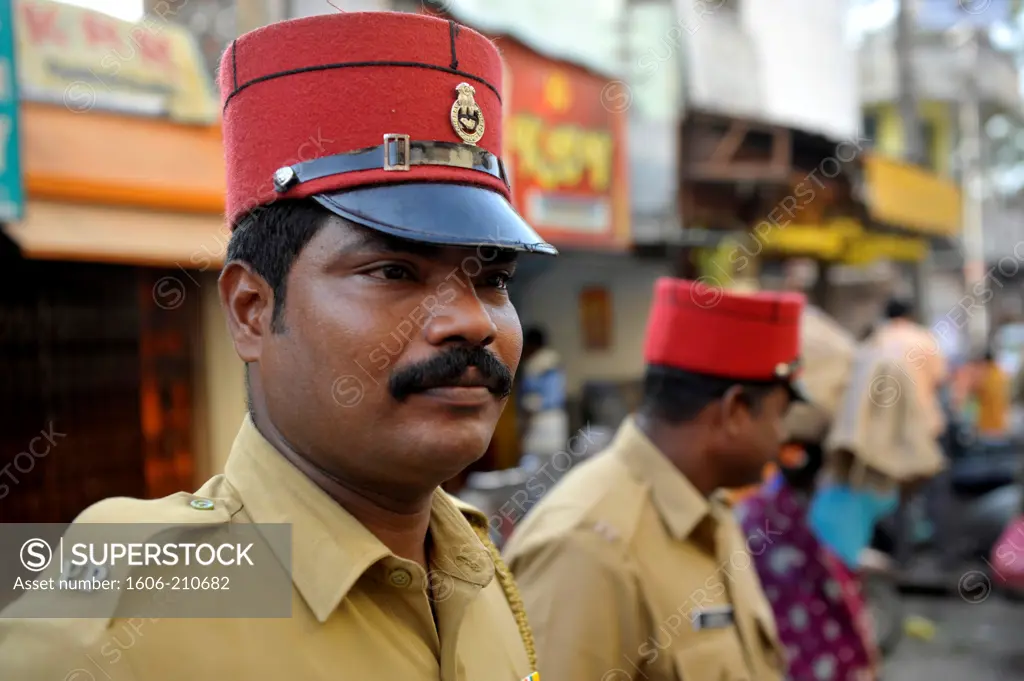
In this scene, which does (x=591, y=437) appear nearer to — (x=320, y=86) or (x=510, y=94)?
(x=510, y=94)

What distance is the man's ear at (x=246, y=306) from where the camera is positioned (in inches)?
Answer: 54.3

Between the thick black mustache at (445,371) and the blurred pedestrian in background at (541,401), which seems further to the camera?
the blurred pedestrian in background at (541,401)

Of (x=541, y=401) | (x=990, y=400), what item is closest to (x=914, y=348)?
(x=541, y=401)

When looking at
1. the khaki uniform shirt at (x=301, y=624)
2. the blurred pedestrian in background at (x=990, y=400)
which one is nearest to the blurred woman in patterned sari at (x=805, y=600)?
the khaki uniform shirt at (x=301, y=624)

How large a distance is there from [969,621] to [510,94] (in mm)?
5600

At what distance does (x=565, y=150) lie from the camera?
27.7 ft

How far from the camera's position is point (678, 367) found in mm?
2877

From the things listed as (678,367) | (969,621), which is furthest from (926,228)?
(678,367)

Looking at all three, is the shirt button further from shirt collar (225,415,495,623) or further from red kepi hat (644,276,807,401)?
red kepi hat (644,276,807,401)

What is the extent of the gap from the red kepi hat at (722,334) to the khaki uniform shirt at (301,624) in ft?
4.70

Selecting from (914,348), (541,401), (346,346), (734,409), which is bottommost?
(541,401)

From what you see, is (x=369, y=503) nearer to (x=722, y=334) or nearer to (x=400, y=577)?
(x=400, y=577)

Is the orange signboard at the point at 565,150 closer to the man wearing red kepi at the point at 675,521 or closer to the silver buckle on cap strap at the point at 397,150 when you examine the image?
the man wearing red kepi at the point at 675,521

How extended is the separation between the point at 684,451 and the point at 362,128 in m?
1.73
